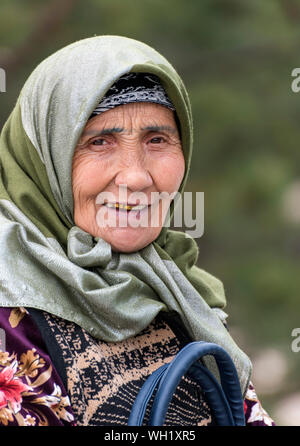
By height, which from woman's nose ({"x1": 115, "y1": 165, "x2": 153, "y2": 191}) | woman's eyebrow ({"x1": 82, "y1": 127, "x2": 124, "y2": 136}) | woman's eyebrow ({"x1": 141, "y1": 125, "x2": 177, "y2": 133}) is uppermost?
woman's eyebrow ({"x1": 141, "y1": 125, "x2": 177, "y2": 133})

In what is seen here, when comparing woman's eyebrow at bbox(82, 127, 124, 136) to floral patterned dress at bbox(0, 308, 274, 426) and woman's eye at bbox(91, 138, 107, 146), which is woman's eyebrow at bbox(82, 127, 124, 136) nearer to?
woman's eye at bbox(91, 138, 107, 146)

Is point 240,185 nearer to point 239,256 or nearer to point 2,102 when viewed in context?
point 239,256

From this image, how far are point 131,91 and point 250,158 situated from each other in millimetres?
3858

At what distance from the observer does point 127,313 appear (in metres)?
1.78

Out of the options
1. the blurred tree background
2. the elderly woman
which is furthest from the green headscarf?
the blurred tree background

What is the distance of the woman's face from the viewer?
1835 millimetres

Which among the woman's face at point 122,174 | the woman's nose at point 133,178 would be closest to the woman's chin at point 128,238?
the woman's face at point 122,174

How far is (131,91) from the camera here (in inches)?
72.3

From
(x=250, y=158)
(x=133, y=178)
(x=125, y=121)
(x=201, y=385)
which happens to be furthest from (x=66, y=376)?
(x=250, y=158)

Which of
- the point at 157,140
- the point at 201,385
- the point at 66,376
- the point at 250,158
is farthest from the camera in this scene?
the point at 250,158

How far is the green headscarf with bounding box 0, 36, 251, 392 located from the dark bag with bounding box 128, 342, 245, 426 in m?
0.11

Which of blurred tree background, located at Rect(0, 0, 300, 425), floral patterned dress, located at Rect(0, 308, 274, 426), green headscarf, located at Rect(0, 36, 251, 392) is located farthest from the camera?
blurred tree background, located at Rect(0, 0, 300, 425)

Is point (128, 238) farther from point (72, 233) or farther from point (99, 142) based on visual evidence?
point (99, 142)
